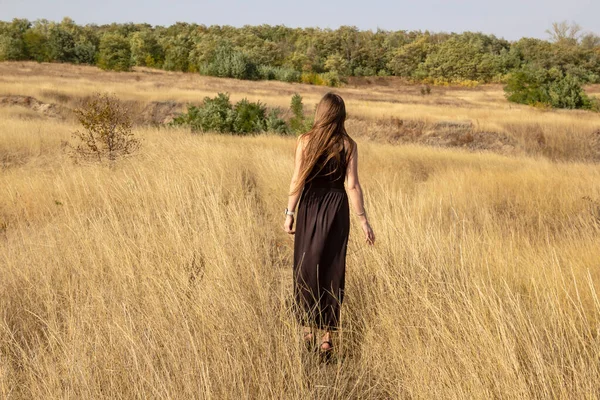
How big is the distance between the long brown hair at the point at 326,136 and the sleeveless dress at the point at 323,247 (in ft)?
0.21

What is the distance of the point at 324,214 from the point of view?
145 inches

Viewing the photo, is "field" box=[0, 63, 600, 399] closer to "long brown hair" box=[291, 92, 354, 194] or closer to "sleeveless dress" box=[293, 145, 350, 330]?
"sleeveless dress" box=[293, 145, 350, 330]

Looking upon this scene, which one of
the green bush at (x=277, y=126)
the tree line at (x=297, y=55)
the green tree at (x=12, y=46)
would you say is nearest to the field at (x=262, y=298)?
the green bush at (x=277, y=126)

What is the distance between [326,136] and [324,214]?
55 cm

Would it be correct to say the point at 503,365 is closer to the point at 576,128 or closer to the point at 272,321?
the point at 272,321

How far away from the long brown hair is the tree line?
36574 mm

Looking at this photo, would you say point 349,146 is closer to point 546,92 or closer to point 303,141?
point 303,141

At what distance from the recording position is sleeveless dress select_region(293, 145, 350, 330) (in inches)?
144

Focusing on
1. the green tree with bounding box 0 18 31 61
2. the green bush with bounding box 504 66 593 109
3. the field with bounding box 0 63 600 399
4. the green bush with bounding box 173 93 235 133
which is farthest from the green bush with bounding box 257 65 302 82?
the field with bounding box 0 63 600 399

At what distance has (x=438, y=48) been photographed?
2414 inches

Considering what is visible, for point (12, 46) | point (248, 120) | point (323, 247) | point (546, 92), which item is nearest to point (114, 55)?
point (12, 46)

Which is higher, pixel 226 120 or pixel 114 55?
pixel 114 55

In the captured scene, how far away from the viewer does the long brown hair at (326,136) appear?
362 cm

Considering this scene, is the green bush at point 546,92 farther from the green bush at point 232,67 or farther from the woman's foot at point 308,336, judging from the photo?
the woman's foot at point 308,336
